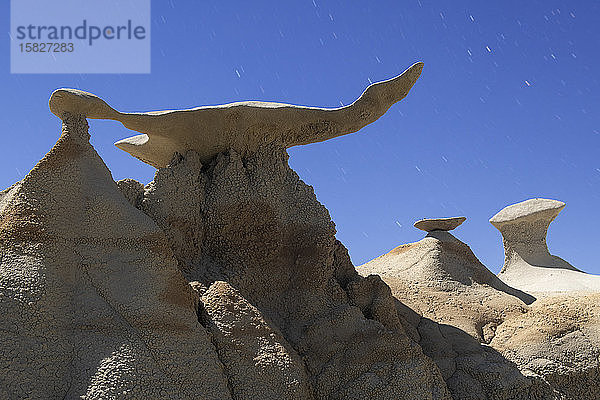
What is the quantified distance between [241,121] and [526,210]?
39.2ft

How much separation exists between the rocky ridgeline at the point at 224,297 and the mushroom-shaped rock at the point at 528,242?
7.90 metres

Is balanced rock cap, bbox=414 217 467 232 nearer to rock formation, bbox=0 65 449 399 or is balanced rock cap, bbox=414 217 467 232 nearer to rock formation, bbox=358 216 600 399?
rock formation, bbox=358 216 600 399

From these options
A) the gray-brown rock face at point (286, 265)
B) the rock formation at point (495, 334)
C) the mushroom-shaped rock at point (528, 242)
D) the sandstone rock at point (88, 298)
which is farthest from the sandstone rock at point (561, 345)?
the mushroom-shaped rock at point (528, 242)

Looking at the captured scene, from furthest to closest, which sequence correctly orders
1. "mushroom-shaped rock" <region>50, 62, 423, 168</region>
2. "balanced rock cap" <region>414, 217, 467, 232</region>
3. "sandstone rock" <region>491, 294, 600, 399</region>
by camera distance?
"balanced rock cap" <region>414, 217, 467, 232</region>, "sandstone rock" <region>491, 294, 600, 399</region>, "mushroom-shaped rock" <region>50, 62, 423, 168</region>

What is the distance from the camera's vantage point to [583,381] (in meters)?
7.94

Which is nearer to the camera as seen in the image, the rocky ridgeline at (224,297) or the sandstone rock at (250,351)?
the rocky ridgeline at (224,297)

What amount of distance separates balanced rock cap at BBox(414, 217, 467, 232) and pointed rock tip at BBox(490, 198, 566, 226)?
6.49 meters

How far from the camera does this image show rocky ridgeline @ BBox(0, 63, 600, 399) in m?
5.33

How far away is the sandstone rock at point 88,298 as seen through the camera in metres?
5.07

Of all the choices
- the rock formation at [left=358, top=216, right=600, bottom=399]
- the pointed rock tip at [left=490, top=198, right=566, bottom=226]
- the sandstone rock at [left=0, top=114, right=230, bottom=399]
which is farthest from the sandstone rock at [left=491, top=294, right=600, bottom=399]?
the pointed rock tip at [left=490, top=198, right=566, bottom=226]

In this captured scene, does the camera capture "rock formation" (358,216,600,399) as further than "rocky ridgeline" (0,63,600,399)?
Yes

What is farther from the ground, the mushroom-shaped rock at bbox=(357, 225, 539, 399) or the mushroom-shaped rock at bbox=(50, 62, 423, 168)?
the mushroom-shaped rock at bbox=(50, 62, 423, 168)

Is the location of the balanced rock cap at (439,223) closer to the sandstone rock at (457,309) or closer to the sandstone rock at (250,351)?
the sandstone rock at (457,309)

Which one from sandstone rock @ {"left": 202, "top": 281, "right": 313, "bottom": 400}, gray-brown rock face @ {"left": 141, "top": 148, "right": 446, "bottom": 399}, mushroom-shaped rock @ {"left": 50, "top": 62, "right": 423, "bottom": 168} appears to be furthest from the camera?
mushroom-shaped rock @ {"left": 50, "top": 62, "right": 423, "bottom": 168}
